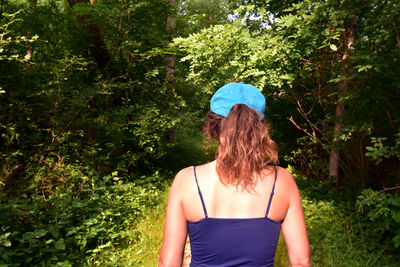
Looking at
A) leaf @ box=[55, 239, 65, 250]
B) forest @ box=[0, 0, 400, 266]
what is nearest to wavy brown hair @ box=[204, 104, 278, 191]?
forest @ box=[0, 0, 400, 266]

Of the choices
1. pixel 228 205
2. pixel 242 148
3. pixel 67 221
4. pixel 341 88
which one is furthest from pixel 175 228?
pixel 341 88

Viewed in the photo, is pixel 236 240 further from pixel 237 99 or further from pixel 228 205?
pixel 237 99

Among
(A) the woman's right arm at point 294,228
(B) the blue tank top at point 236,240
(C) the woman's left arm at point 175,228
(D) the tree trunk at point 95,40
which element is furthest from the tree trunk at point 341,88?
(D) the tree trunk at point 95,40

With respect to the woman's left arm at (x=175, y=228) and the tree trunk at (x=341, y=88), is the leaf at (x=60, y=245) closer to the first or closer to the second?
the woman's left arm at (x=175, y=228)

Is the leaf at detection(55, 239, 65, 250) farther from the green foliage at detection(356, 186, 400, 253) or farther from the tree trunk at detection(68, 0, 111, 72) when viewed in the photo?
the tree trunk at detection(68, 0, 111, 72)

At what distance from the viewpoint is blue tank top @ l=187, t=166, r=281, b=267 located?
53.2 inches

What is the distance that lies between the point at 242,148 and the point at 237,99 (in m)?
0.26

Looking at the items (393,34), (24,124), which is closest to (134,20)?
(24,124)

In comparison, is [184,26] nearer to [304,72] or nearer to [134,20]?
[134,20]

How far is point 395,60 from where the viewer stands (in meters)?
3.27

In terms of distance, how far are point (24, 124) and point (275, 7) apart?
5.97 metres

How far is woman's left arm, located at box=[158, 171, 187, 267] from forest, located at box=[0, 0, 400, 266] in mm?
1121

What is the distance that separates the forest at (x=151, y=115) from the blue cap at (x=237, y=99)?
1062mm

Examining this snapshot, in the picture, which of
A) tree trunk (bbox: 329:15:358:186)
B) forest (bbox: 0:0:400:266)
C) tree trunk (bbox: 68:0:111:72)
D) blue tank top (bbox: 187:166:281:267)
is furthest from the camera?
tree trunk (bbox: 68:0:111:72)
